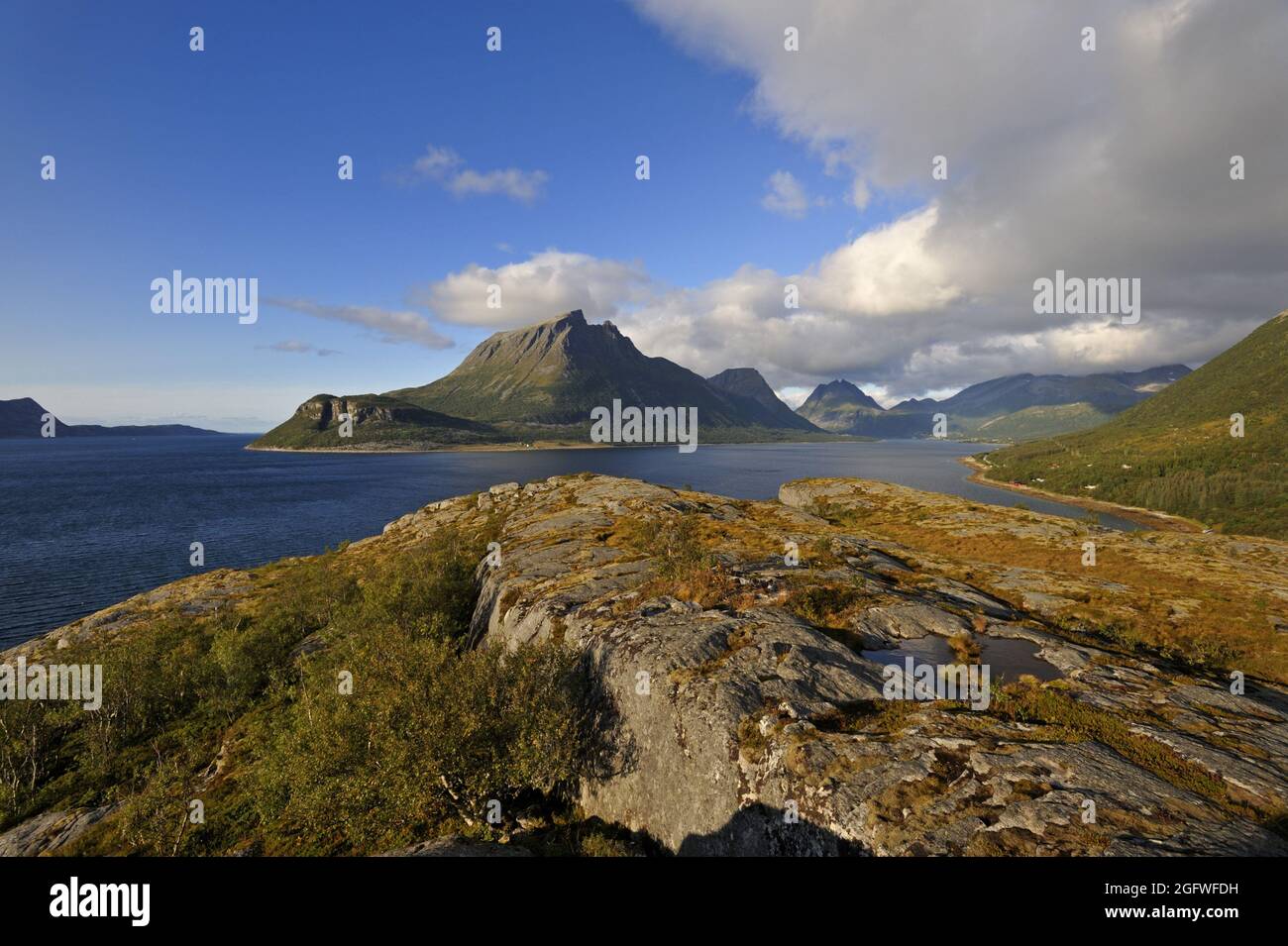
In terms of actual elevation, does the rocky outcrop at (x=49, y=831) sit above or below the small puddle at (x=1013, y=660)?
below

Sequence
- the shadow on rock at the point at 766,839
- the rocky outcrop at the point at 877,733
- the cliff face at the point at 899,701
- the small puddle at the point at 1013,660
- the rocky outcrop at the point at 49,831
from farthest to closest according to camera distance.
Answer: the rocky outcrop at the point at 49,831, the small puddle at the point at 1013,660, the shadow on rock at the point at 766,839, the cliff face at the point at 899,701, the rocky outcrop at the point at 877,733

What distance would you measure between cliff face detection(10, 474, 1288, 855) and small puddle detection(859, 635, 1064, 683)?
14 cm

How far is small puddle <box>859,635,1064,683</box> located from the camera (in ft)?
72.3

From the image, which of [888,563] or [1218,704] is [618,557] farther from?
[1218,704]

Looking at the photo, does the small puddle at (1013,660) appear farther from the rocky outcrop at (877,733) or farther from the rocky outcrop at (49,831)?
the rocky outcrop at (49,831)

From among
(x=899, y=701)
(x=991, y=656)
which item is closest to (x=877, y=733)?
(x=899, y=701)

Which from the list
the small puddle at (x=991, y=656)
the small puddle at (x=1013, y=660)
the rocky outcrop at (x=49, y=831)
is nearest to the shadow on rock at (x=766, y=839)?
the small puddle at (x=991, y=656)

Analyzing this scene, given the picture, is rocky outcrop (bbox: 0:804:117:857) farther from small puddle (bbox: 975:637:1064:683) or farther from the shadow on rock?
small puddle (bbox: 975:637:1064:683)

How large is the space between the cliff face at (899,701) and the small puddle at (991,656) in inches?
5.6

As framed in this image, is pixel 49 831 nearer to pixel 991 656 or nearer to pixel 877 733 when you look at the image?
pixel 877 733

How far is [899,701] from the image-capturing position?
19.4 metres

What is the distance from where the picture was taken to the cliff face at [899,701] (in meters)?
13.2
